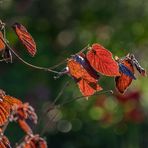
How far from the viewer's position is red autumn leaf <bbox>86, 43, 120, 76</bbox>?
54.2 inches

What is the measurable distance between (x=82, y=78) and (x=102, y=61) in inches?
2.5

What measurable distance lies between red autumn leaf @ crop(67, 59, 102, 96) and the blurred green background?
11.9 feet

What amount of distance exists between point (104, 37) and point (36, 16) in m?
0.92

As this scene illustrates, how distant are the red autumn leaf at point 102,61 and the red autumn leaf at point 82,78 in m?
0.03

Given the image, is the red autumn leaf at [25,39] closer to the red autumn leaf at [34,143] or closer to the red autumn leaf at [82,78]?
the red autumn leaf at [82,78]

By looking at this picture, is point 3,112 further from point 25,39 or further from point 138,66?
point 138,66

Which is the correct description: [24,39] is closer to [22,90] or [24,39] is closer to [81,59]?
[81,59]

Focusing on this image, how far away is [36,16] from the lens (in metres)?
7.16

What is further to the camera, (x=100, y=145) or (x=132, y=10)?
(x=132, y=10)

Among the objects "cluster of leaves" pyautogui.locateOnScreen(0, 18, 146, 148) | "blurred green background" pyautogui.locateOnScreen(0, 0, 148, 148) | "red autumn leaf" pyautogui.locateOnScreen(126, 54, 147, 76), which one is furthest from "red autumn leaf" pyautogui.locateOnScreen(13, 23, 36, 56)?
"blurred green background" pyautogui.locateOnScreen(0, 0, 148, 148)

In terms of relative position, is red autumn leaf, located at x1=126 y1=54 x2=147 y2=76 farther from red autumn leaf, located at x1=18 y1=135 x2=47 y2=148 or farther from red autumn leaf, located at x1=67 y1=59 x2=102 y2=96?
red autumn leaf, located at x1=18 y1=135 x2=47 y2=148

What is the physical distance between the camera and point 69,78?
514 centimetres

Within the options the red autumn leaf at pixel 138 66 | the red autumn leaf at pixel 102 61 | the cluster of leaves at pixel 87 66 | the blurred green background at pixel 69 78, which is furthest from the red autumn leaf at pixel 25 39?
the blurred green background at pixel 69 78

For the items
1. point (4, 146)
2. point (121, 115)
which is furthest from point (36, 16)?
point (4, 146)
